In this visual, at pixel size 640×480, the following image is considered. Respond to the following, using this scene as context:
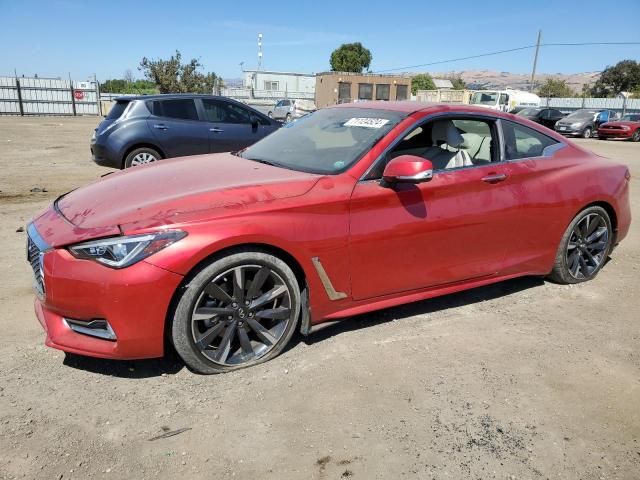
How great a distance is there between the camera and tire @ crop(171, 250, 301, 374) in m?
2.72

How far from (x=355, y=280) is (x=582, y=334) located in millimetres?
1797

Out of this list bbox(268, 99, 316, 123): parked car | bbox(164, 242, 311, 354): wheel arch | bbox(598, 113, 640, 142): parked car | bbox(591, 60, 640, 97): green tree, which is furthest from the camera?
bbox(591, 60, 640, 97): green tree

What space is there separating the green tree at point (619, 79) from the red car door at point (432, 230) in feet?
237

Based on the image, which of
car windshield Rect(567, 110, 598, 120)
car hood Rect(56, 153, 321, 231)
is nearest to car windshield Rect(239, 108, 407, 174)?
car hood Rect(56, 153, 321, 231)

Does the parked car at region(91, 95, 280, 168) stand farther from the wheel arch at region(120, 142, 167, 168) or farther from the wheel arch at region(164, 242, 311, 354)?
the wheel arch at region(164, 242, 311, 354)

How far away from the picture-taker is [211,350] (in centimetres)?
291

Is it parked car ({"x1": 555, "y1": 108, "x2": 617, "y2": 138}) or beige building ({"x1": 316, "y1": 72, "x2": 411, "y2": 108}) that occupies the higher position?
beige building ({"x1": 316, "y1": 72, "x2": 411, "y2": 108})

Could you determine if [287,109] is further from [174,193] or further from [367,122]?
[174,193]

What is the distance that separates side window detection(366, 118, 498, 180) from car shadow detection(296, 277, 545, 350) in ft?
3.64

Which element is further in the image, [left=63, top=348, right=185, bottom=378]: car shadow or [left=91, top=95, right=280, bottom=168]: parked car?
[left=91, top=95, right=280, bottom=168]: parked car

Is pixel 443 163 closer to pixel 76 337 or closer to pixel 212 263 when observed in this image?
A: pixel 212 263

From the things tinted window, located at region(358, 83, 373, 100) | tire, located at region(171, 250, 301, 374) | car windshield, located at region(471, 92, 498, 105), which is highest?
tinted window, located at region(358, 83, 373, 100)

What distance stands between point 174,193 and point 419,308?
2.09 meters

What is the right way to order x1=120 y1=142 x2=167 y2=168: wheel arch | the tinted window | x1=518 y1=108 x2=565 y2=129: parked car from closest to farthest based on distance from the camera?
x1=120 y1=142 x2=167 y2=168: wheel arch < x1=518 y1=108 x2=565 y2=129: parked car < the tinted window
